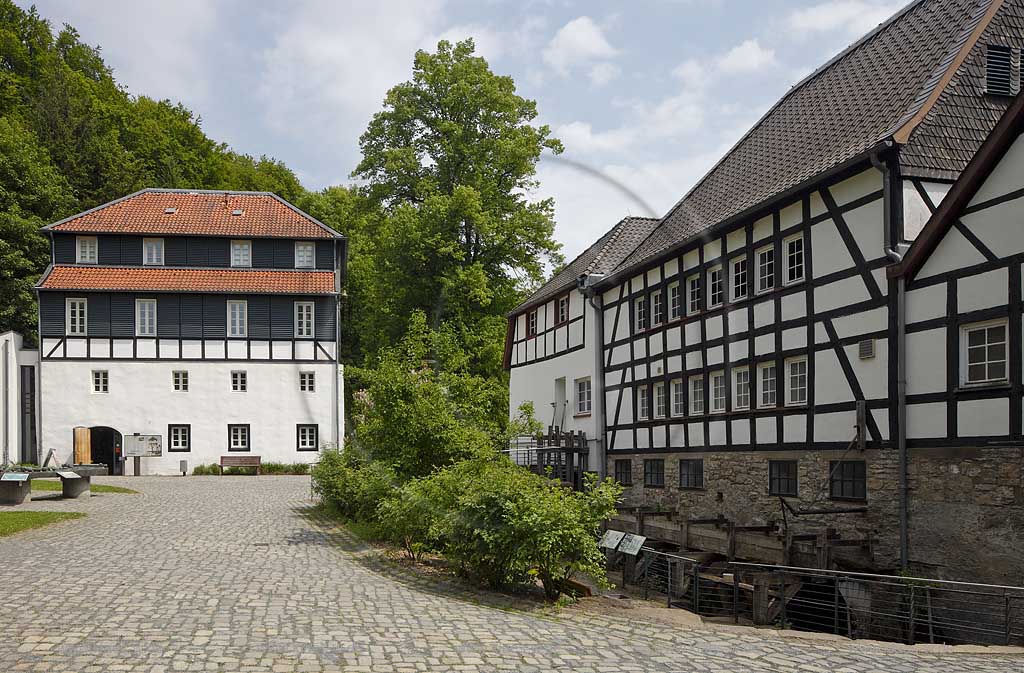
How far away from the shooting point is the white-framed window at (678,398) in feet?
69.4

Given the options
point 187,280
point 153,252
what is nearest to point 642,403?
point 187,280

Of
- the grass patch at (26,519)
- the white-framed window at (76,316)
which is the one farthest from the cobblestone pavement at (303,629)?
the white-framed window at (76,316)

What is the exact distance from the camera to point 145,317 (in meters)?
37.0

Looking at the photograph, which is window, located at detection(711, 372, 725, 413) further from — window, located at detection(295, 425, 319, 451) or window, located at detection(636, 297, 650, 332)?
window, located at detection(295, 425, 319, 451)

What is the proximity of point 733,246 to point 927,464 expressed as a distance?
6.95 meters

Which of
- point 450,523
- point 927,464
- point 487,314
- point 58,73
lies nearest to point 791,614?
point 927,464

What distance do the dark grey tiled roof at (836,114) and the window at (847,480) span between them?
4.93m

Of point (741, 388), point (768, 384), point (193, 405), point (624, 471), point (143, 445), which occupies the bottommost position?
point (143, 445)

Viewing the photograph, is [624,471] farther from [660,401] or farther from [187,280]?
[187,280]

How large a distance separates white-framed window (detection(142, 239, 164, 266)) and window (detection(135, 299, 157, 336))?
184 centimetres

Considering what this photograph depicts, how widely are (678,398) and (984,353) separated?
8927 mm

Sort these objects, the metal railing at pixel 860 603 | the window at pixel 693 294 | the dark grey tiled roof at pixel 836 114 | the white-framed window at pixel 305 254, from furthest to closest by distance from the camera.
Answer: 1. the white-framed window at pixel 305 254
2. the window at pixel 693 294
3. the dark grey tiled roof at pixel 836 114
4. the metal railing at pixel 860 603

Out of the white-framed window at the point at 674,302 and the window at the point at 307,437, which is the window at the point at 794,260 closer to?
the white-framed window at the point at 674,302

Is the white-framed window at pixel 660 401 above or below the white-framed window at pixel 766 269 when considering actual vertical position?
below
